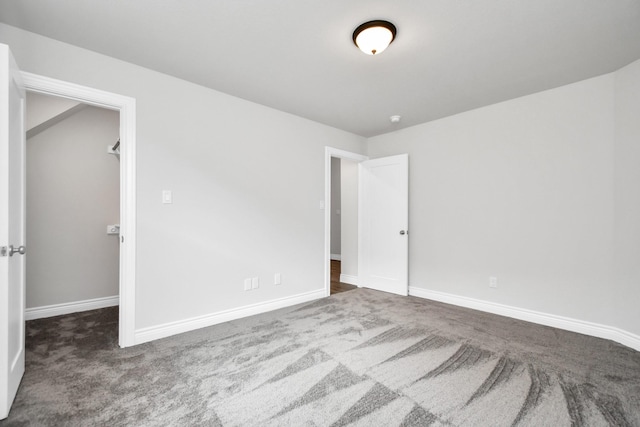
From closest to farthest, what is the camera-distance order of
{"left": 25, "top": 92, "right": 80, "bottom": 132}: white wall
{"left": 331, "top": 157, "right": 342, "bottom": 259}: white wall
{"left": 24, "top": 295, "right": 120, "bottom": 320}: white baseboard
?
{"left": 25, "top": 92, "right": 80, "bottom": 132}: white wall < {"left": 24, "top": 295, "right": 120, "bottom": 320}: white baseboard < {"left": 331, "top": 157, "right": 342, "bottom": 259}: white wall

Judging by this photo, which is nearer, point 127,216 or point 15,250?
point 15,250

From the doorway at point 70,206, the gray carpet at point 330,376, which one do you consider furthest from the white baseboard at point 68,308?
the gray carpet at point 330,376

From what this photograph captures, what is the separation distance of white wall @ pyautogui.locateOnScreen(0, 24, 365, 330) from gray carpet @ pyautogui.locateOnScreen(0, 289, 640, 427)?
1.59ft

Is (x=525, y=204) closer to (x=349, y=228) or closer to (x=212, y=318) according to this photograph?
(x=349, y=228)

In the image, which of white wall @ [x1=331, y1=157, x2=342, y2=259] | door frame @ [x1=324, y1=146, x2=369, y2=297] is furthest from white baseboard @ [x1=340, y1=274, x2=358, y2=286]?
white wall @ [x1=331, y1=157, x2=342, y2=259]

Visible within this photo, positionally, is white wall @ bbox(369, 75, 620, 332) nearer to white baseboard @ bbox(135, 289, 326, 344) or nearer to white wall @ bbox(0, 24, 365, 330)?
white wall @ bbox(0, 24, 365, 330)

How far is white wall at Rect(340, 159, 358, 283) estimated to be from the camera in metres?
4.82

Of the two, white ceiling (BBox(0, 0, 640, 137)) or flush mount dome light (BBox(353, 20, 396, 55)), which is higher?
white ceiling (BBox(0, 0, 640, 137))

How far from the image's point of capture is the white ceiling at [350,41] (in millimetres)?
1848

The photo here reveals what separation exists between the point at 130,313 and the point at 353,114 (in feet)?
10.5

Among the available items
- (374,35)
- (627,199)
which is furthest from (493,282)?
(374,35)

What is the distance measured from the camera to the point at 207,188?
2.97 metres

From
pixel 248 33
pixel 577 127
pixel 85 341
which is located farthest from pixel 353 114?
pixel 85 341

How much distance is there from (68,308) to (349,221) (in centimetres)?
389
